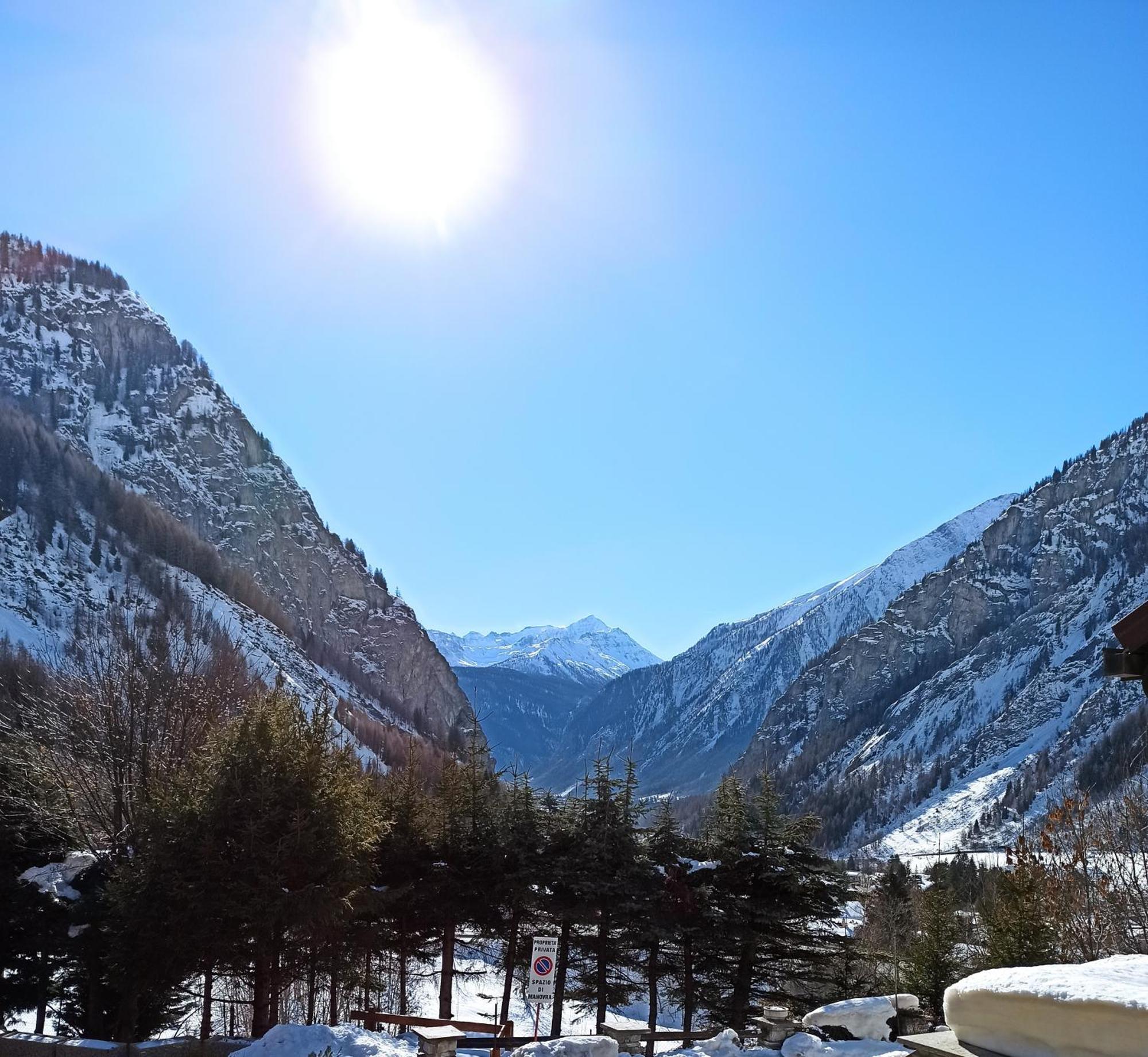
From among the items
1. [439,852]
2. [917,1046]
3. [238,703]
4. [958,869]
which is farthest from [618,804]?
[958,869]

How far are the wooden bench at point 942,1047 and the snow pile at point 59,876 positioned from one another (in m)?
20.1

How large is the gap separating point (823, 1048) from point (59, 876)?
53.8 feet

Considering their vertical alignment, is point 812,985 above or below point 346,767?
below

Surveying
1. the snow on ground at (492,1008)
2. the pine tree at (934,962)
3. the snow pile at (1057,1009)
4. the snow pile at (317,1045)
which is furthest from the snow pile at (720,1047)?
the snow on ground at (492,1008)

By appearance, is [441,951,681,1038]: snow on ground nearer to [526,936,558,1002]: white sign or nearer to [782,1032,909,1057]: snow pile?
[782,1032,909,1057]: snow pile

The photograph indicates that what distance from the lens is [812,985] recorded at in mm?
25172

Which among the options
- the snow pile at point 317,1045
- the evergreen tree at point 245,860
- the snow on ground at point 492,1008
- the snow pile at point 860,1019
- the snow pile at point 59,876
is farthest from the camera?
the snow on ground at point 492,1008

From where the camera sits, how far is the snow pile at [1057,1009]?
12.8 ft

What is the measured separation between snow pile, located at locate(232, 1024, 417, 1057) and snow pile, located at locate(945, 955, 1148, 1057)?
10.7m

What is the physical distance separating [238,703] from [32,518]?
146 m

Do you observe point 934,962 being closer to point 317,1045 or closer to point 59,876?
point 317,1045

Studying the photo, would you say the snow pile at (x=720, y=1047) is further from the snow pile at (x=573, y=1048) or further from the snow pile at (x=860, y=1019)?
the snow pile at (x=860, y=1019)

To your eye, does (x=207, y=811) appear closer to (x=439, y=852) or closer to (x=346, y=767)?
(x=346, y=767)

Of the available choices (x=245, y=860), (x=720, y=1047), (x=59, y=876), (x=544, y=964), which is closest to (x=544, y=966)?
(x=544, y=964)
